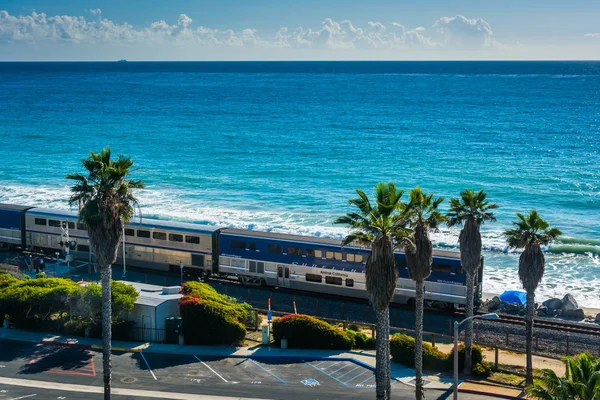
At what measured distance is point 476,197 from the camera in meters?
34.8

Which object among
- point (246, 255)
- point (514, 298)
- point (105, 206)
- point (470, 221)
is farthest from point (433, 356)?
point (246, 255)

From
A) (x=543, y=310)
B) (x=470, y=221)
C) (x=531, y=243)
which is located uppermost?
(x=470, y=221)

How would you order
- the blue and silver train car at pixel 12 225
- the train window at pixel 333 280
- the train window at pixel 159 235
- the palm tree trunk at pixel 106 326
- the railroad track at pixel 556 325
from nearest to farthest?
1. the palm tree trunk at pixel 106 326
2. the railroad track at pixel 556 325
3. the train window at pixel 333 280
4. the train window at pixel 159 235
5. the blue and silver train car at pixel 12 225

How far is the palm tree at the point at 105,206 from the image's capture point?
98.2 feet

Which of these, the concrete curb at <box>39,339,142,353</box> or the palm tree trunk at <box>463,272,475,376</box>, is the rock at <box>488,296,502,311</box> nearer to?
Result: the palm tree trunk at <box>463,272,475,376</box>

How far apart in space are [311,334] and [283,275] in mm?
12187

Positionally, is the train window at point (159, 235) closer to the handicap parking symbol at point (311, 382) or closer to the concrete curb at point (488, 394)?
the handicap parking symbol at point (311, 382)

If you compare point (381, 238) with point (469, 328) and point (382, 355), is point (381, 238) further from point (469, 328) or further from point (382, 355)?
point (469, 328)

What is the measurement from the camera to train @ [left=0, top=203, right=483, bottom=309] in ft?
152

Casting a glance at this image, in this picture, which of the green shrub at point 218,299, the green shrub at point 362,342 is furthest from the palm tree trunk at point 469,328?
the green shrub at point 218,299

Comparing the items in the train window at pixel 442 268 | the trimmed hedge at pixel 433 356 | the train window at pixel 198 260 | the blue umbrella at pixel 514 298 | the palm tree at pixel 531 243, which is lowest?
the trimmed hedge at pixel 433 356

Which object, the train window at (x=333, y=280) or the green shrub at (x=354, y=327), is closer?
the green shrub at (x=354, y=327)

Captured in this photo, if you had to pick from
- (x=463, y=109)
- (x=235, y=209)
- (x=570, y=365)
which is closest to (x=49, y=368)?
(x=570, y=365)

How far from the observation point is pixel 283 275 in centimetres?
5062
